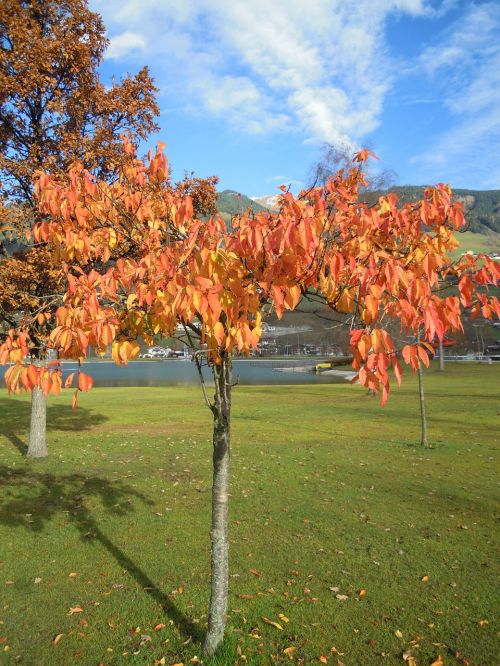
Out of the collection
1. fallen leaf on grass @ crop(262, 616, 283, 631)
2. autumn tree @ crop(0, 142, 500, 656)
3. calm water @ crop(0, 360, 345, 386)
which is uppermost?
autumn tree @ crop(0, 142, 500, 656)

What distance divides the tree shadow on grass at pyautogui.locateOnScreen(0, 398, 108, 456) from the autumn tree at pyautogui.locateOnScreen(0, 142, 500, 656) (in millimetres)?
10990

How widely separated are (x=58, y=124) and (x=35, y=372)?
417 inches

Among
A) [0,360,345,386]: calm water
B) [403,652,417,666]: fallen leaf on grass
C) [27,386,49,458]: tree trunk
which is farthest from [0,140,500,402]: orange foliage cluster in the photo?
[0,360,345,386]: calm water

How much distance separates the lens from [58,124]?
12203 mm

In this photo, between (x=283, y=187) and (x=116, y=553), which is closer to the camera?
(x=283, y=187)

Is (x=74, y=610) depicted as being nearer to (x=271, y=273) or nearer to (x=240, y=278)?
(x=240, y=278)

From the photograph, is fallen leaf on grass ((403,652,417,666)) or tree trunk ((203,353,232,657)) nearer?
fallen leaf on grass ((403,652,417,666))

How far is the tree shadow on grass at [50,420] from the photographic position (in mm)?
17359

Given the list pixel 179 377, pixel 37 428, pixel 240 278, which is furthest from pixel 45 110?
pixel 179 377

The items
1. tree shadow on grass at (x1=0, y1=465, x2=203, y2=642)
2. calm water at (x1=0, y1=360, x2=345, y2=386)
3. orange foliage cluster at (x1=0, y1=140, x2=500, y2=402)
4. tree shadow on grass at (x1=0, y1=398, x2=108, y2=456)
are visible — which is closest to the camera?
orange foliage cluster at (x1=0, y1=140, x2=500, y2=402)

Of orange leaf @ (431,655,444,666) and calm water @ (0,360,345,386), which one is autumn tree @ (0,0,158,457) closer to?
orange leaf @ (431,655,444,666)

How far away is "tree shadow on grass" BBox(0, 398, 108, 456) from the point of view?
17.4 m

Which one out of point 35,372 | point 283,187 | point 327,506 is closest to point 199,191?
point 327,506

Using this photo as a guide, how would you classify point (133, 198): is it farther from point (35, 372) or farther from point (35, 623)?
point (35, 623)
